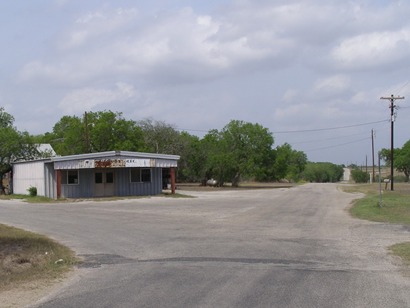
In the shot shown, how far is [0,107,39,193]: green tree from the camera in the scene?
5112cm

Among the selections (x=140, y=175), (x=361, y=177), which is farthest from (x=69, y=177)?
(x=361, y=177)

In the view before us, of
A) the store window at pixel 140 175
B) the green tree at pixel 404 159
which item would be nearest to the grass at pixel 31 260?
the store window at pixel 140 175

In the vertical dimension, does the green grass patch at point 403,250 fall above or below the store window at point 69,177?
below

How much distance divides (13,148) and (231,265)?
45.2 meters

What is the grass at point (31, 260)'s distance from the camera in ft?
32.3

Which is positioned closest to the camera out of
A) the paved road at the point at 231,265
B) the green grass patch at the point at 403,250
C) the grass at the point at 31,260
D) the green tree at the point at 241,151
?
the paved road at the point at 231,265

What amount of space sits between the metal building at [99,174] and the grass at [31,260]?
Result: 2472 cm

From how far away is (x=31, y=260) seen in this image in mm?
11375

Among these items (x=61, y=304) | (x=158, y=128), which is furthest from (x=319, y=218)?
(x=158, y=128)

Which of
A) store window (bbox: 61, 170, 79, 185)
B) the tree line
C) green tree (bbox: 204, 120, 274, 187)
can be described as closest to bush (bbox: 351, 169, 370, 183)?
the tree line

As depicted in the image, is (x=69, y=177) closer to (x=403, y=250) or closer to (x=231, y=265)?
(x=403, y=250)

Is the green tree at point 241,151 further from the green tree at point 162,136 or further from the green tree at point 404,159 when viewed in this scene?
the green tree at point 404,159

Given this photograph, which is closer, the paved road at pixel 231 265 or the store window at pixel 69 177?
the paved road at pixel 231 265

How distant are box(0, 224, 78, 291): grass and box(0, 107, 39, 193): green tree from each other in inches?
1537
